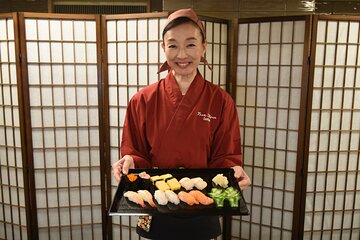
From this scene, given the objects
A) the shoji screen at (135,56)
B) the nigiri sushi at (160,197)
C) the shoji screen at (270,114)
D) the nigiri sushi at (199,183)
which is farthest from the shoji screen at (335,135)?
the nigiri sushi at (160,197)

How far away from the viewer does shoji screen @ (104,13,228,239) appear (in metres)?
3.01

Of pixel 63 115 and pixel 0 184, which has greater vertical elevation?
pixel 63 115

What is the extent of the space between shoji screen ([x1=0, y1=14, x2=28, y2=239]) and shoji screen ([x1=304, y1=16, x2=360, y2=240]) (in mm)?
2752

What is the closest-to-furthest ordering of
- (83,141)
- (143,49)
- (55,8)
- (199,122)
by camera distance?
(199,122) → (143,49) → (83,141) → (55,8)

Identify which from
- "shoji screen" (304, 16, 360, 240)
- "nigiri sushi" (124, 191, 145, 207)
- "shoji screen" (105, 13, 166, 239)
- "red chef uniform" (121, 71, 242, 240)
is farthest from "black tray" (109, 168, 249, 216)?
"shoji screen" (304, 16, 360, 240)

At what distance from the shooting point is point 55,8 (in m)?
4.72

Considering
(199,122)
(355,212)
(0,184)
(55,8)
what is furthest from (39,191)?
(355,212)

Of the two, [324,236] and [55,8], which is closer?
[324,236]

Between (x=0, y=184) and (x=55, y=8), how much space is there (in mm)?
2566

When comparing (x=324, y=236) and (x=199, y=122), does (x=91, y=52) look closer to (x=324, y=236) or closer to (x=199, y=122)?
(x=199, y=122)

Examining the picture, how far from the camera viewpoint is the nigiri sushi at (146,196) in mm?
1672

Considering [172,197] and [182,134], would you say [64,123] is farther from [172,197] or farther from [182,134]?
[172,197]

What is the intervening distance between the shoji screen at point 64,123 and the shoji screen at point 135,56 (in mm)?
163

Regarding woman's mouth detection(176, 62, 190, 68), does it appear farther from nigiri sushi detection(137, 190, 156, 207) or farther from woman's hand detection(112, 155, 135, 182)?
nigiri sushi detection(137, 190, 156, 207)
